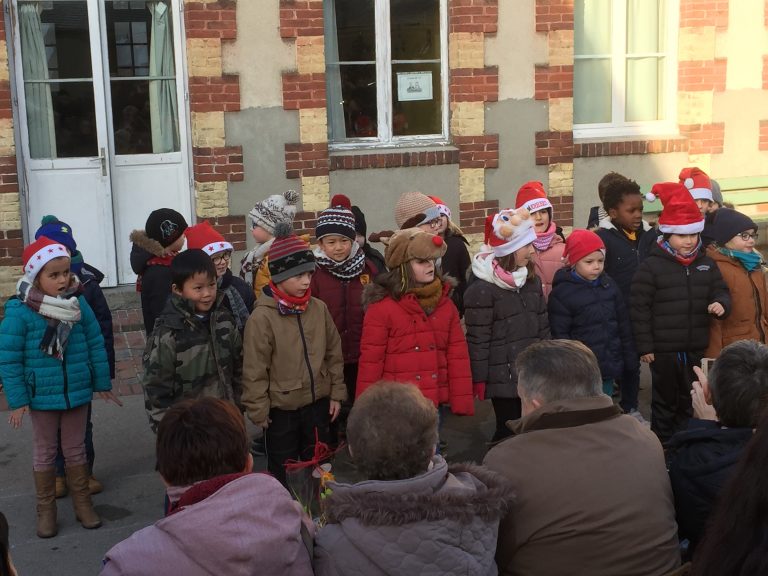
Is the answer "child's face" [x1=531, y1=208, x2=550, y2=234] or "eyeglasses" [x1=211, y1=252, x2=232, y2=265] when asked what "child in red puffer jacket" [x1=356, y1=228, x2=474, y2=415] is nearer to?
"eyeglasses" [x1=211, y1=252, x2=232, y2=265]

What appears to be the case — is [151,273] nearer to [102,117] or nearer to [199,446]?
[199,446]

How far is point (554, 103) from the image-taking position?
9.60 m

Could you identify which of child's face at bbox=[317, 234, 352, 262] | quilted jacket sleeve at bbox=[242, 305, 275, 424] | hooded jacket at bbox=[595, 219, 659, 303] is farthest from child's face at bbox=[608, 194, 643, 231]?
quilted jacket sleeve at bbox=[242, 305, 275, 424]

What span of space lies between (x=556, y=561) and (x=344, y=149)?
692cm

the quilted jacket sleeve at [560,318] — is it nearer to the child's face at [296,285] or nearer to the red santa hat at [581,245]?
the red santa hat at [581,245]

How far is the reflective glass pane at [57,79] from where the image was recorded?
8477 mm

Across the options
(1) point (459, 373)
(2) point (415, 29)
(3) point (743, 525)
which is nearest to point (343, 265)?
(1) point (459, 373)

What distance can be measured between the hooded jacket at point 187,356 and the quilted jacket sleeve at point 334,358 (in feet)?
1.56

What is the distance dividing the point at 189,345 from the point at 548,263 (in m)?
2.60

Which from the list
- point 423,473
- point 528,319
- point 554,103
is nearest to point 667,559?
point 423,473

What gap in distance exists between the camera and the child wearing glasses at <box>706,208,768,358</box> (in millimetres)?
5840

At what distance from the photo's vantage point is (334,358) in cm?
499

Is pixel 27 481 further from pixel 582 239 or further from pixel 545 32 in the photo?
pixel 545 32

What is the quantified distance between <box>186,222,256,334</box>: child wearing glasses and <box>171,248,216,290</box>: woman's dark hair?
0.40 metres
